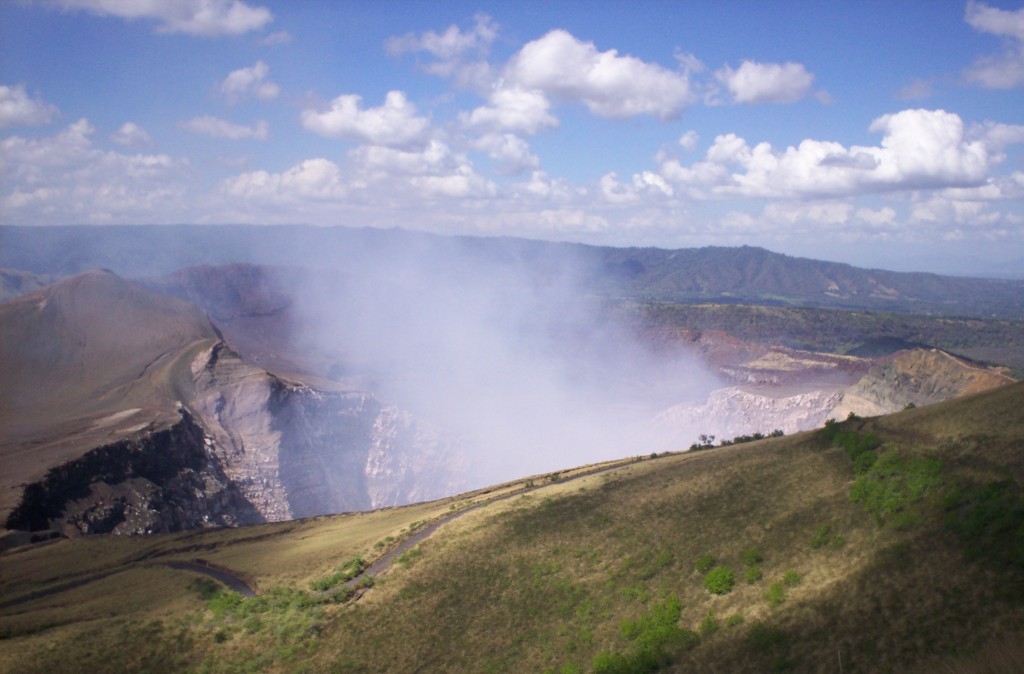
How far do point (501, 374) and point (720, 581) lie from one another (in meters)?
101

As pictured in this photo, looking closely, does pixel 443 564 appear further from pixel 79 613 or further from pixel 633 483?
pixel 79 613

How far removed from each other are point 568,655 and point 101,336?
272ft

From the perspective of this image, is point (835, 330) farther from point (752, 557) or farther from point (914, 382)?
point (752, 557)

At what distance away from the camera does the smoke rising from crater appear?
107250 mm

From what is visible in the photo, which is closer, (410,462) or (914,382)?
(914,382)

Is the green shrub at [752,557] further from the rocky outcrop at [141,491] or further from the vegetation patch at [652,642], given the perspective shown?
the rocky outcrop at [141,491]

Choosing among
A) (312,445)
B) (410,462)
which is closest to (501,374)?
(410,462)

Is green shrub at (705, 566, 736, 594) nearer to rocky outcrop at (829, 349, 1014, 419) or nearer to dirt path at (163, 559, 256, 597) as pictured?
dirt path at (163, 559, 256, 597)

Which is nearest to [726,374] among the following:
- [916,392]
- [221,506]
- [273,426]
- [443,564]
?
[916,392]

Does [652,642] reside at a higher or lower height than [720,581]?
lower

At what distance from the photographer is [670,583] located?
30.1m

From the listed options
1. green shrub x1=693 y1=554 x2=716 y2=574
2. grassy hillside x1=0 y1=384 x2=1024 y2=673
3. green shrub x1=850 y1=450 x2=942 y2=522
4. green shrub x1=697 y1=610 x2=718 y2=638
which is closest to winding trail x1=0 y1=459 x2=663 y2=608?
grassy hillside x1=0 y1=384 x2=1024 y2=673

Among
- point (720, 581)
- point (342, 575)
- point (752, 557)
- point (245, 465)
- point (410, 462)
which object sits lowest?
point (410, 462)

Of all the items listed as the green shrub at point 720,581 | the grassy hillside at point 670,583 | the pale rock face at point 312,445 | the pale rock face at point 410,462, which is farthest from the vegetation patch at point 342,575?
the pale rock face at point 410,462
